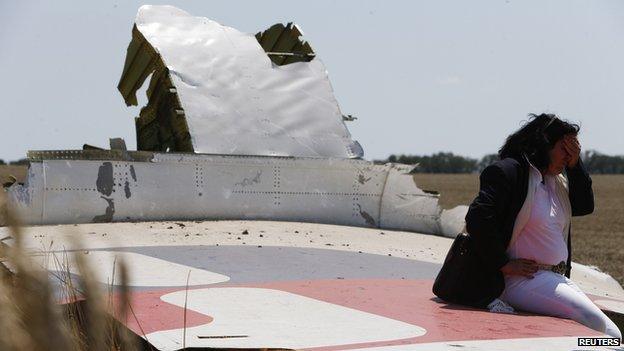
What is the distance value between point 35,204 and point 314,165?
9.34 ft

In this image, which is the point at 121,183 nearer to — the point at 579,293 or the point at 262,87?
the point at 262,87

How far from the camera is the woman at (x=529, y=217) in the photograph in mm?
4473

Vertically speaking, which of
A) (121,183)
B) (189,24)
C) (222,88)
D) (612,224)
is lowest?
(612,224)

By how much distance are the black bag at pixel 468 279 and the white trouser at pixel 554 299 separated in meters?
0.09

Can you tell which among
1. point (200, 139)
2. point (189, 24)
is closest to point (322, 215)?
point (200, 139)

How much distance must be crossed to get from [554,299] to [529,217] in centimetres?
46

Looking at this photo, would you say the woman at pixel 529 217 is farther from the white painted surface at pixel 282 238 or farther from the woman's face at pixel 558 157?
the white painted surface at pixel 282 238

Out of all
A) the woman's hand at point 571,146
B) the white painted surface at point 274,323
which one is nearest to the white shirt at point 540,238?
the woman's hand at point 571,146

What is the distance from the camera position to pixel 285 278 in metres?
5.38

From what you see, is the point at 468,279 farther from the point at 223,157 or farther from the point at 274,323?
the point at 223,157

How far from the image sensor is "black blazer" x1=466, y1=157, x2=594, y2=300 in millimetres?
4473

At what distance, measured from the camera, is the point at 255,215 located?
8.55 meters

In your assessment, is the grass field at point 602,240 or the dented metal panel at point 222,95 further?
the grass field at point 602,240
